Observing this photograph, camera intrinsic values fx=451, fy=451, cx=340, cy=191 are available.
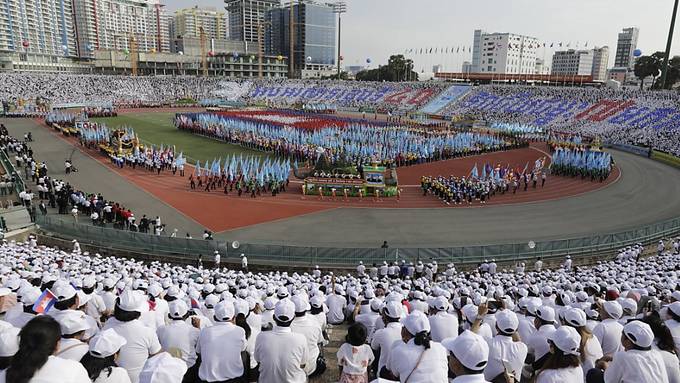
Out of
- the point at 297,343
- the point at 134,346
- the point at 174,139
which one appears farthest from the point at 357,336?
the point at 174,139

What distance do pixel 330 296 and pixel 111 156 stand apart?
112 ft

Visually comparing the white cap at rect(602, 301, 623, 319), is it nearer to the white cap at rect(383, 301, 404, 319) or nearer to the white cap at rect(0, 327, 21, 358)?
the white cap at rect(383, 301, 404, 319)

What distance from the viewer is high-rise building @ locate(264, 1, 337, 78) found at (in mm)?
163000

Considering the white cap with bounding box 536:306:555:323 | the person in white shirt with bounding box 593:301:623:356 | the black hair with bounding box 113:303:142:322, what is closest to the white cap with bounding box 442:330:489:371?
the white cap with bounding box 536:306:555:323

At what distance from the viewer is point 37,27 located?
143125mm

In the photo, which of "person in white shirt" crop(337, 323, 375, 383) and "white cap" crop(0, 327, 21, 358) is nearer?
"white cap" crop(0, 327, 21, 358)

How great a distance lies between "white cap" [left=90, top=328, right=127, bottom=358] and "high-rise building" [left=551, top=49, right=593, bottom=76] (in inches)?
8023

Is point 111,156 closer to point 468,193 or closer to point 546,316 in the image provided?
point 468,193

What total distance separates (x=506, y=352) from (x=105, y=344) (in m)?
4.48

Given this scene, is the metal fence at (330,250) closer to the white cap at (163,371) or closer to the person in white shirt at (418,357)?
the person in white shirt at (418,357)

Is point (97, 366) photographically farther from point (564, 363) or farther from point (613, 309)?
point (613, 309)

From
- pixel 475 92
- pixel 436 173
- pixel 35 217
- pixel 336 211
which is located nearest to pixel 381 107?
pixel 475 92

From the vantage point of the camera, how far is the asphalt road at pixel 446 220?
22188 mm

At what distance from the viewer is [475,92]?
8306 cm
